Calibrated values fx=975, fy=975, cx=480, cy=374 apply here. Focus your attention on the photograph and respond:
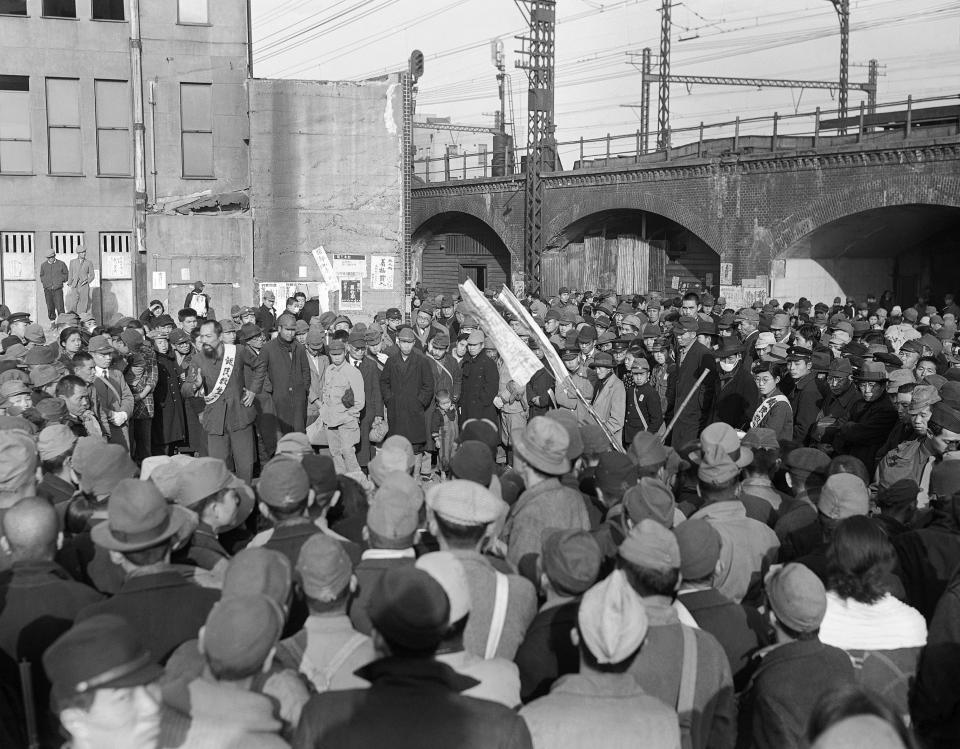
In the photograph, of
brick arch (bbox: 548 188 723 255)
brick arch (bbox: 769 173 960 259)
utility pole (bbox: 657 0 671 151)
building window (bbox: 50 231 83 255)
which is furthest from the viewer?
utility pole (bbox: 657 0 671 151)

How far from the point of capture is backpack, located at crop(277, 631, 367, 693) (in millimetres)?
3525

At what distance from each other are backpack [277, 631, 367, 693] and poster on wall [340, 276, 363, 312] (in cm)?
1592

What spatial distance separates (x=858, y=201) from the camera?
78.4 ft

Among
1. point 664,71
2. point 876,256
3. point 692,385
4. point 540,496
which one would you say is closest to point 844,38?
point 664,71

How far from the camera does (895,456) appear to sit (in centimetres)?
671

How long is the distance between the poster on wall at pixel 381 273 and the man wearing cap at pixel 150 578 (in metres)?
15.4

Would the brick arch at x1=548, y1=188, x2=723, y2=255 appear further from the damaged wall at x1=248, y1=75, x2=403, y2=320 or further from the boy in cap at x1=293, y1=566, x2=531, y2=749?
the boy in cap at x1=293, y1=566, x2=531, y2=749

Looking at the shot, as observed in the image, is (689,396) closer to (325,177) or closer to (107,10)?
(325,177)

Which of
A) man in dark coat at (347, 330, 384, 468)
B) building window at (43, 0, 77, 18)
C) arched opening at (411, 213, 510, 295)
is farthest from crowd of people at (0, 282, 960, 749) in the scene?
arched opening at (411, 213, 510, 295)

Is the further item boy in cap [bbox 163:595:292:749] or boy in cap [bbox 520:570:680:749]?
boy in cap [bbox 520:570:680:749]

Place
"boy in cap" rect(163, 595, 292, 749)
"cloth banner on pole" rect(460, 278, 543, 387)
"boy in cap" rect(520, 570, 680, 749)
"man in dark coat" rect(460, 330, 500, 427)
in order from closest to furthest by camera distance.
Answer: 1. "boy in cap" rect(163, 595, 292, 749)
2. "boy in cap" rect(520, 570, 680, 749)
3. "cloth banner on pole" rect(460, 278, 543, 387)
4. "man in dark coat" rect(460, 330, 500, 427)

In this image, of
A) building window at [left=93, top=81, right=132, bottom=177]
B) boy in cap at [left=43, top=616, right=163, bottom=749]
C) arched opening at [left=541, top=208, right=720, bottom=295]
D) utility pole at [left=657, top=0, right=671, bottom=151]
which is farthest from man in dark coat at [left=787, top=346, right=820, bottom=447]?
utility pole at [left=657, top=0, right=671, bottom=151]

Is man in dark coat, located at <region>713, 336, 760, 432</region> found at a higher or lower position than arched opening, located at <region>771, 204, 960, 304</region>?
lower

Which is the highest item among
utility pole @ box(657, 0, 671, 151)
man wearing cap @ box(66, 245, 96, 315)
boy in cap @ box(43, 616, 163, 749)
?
utility pole @ box(657, 0, 671, 151)
